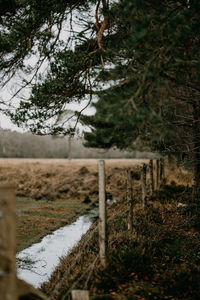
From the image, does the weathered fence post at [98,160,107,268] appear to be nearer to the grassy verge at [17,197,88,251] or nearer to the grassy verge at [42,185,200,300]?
the grassy verge at [42,185,200,300]

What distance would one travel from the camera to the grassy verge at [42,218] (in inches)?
363

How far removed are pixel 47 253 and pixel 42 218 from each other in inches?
156

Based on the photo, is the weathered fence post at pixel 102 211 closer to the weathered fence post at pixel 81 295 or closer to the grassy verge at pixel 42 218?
the weathered fence post at pixel 81 295

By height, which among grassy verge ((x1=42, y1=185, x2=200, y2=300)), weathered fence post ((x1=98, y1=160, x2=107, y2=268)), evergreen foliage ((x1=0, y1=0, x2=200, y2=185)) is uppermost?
evergreen foliage ((x1=0, y1=0, x2=200, y2=185))

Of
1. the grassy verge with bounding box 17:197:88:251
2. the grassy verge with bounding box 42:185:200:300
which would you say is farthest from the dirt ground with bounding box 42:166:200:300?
the grassy verge with bounding box 17:197:88:251

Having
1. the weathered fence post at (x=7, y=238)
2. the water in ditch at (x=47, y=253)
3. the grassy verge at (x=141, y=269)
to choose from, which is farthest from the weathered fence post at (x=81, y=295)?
the water in ditch at (x=47, y=253)

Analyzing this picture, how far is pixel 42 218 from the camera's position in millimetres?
11719

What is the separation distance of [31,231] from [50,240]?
3.64 ft

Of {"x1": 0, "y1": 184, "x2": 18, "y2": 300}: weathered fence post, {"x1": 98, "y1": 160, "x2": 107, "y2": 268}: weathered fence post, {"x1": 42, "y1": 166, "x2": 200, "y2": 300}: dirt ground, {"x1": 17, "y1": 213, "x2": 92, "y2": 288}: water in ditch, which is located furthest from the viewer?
{"x1": 17, "y1": 213, "x2": 92, "y2": 288}: water in ditch

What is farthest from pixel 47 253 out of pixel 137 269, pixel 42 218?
pixel 42 218

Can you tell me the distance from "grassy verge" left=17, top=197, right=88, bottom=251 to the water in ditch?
0.31 m

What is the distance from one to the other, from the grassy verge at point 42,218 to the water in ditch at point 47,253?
311 millimetres

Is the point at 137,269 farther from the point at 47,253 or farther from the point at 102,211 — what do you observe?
the point at 47,253

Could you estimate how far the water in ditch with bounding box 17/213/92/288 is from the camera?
21.0 feet
